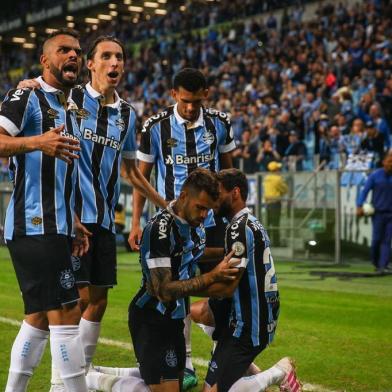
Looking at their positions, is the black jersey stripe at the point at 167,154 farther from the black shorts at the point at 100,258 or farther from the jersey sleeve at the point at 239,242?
the jersey sleeve at the point at 239,242

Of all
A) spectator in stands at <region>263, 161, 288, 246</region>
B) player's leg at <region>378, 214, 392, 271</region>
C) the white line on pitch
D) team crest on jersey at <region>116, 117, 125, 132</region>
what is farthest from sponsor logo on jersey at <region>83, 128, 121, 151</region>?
spectator in stands at <region>263, 161, 288, 246</region>

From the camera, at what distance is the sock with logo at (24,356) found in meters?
4.66

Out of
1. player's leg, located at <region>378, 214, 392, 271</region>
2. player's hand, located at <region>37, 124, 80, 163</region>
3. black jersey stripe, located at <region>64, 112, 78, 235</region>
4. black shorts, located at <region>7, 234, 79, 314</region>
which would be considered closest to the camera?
player's hand, located at <region>37, 124, 80, 163</region>

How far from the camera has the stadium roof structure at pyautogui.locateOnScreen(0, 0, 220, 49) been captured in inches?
1831

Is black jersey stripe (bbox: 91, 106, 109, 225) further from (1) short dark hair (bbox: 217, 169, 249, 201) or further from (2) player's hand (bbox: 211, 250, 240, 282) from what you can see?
(2) player's hand (bbox: 211, 250, 240, 282)

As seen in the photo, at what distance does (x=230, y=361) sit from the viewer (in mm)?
4855

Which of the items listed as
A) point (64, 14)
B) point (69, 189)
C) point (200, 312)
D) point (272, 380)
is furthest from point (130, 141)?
point (64, 14)

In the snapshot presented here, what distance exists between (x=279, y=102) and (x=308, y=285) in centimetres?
1148

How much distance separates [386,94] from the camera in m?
18.9

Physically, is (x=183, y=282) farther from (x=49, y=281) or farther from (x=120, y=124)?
(x=120, y=124)

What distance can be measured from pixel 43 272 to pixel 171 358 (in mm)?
885

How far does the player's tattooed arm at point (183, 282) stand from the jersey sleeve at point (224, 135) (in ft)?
6.57

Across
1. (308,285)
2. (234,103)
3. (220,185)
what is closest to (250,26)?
(234,103)

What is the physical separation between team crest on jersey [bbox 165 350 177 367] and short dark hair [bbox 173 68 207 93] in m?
2.10
